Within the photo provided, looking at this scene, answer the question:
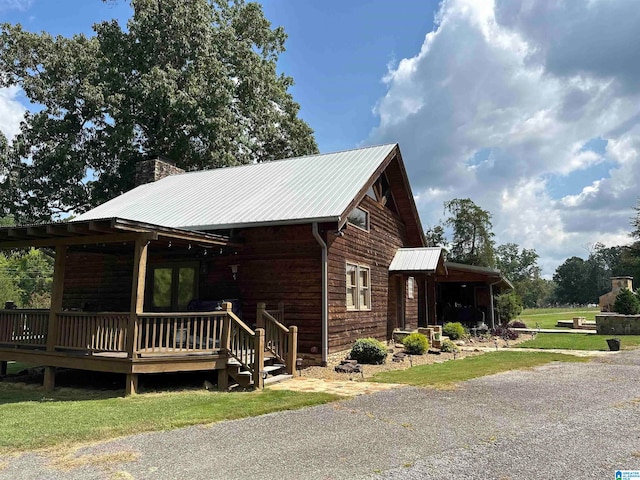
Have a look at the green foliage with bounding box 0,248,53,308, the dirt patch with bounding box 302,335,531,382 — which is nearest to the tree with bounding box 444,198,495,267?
the dirt patch with bounding box 302,335,531,382

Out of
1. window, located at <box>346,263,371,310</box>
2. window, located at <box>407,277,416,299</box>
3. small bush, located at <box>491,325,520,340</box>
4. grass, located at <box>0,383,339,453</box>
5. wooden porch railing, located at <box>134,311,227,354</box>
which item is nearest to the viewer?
grass, located at <box>0,383,339,453</box>

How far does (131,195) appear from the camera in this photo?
1720 centimetres

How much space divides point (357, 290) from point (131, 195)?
9398mm

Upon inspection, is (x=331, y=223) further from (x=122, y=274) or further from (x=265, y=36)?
(x=265, y=36)

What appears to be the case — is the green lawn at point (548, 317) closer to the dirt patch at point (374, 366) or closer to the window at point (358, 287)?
the dirt patch at point (374, 366)

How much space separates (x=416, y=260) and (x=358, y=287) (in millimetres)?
3791

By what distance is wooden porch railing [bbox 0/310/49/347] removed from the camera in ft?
33.2

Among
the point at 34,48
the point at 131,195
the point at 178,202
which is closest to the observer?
the point at 178,202

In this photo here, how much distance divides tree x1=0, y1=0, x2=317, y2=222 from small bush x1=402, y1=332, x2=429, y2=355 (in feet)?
52.4

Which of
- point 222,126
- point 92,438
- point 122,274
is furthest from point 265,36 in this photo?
point 92,438

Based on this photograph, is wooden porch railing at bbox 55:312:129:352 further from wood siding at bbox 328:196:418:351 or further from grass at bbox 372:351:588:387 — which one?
grass at bbox 372:351:588:387

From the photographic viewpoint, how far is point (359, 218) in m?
14.5

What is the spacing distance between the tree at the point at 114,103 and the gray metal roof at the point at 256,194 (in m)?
7.82

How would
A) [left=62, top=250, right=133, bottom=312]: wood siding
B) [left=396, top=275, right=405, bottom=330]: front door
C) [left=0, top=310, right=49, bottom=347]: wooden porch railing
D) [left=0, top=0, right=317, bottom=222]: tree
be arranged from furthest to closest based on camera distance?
1. [left=0, top=0, right=317, bottom=222]: tree
2. [left=396, top=275, right=405, bottom=330]: front door
3. [left=62, top=250, right=133, bottom=312]: wood siding
4. [left=0, top=310, right=49, bottom=347]: wooden porch railing
